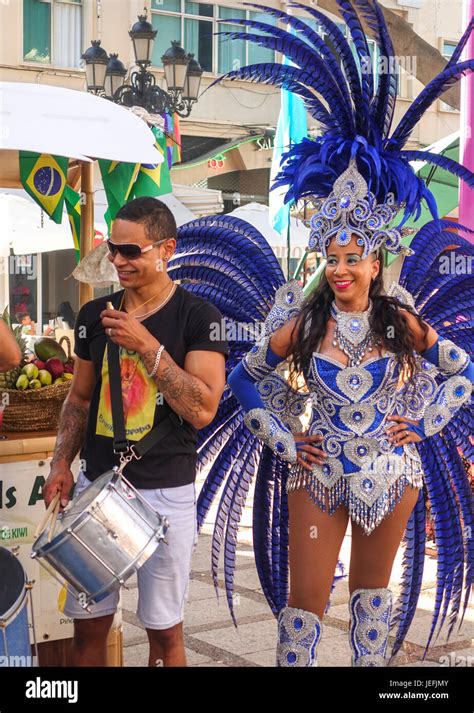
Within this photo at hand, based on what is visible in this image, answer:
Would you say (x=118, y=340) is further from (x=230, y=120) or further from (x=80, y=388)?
(x=230, y=120)

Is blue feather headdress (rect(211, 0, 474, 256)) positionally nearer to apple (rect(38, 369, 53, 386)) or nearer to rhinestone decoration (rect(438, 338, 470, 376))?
rhinestone decoration (rect(438, 338, 470, 376))

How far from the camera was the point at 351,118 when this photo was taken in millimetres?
3617

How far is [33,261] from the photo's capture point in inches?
666

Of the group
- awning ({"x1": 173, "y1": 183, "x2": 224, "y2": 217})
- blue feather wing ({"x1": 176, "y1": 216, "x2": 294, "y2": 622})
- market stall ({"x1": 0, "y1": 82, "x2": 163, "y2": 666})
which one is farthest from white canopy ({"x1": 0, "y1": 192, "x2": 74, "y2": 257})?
blue feather wing ({"x1": 176, "y1": 216, "x2": 294, "y2": 622})

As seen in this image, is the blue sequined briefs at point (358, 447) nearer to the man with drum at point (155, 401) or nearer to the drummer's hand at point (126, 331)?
the man with drum at point (155, 401)

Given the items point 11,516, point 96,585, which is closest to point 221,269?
point 11,516

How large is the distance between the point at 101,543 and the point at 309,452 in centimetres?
83

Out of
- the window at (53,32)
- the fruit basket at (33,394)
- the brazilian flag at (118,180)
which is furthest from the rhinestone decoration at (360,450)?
the window at (53,32)

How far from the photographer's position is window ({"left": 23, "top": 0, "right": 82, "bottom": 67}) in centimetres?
1717

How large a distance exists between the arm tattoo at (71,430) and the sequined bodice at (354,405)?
78 cm

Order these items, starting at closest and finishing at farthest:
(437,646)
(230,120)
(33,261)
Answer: (437,646) < (33,261) < (230,120)

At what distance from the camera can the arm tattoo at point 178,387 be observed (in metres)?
3.05

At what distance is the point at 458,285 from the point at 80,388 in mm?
1498

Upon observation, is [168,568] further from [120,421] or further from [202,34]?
[202,34]
